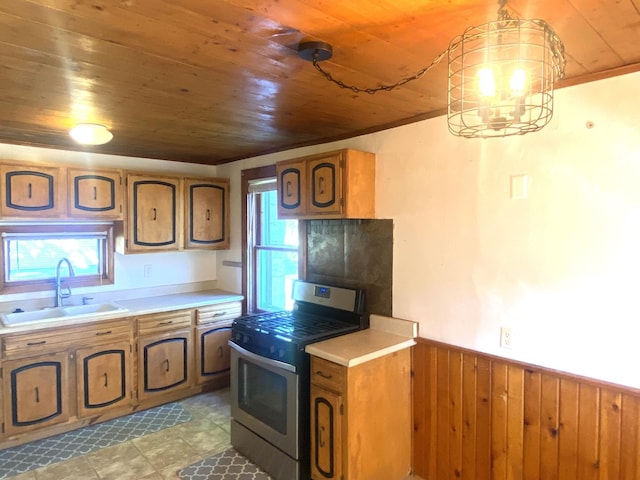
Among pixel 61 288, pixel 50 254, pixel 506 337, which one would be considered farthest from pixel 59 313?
pixel 506 337

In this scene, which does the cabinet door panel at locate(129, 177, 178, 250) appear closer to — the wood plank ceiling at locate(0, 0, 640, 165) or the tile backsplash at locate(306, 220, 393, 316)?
the wood plank ceiling at locate(0, 0, 640, 165)

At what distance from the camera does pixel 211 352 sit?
3.87 metres

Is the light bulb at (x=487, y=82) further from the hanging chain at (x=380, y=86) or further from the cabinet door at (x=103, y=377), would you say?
the cabinet door at (x=103, y=377)

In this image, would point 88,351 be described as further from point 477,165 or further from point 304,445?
point 477,165

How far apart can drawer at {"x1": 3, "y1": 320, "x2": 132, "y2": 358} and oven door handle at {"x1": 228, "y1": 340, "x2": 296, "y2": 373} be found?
1.04 meters

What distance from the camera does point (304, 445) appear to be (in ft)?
8.21

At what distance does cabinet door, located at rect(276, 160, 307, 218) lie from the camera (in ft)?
9.77

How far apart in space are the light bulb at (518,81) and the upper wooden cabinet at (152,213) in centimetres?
321

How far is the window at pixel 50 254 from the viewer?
3.32 m

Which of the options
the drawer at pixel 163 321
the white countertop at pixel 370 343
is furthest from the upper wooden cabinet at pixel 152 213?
the white countertop at pixel 370 343

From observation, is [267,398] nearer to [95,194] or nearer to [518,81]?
[95,194]

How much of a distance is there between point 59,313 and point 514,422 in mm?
3290

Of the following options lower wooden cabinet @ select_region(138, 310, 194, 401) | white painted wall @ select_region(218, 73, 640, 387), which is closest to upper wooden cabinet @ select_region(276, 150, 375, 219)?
white painted wall @ select_region(218, 73, 640, 387)

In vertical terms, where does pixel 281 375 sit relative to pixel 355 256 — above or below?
below
